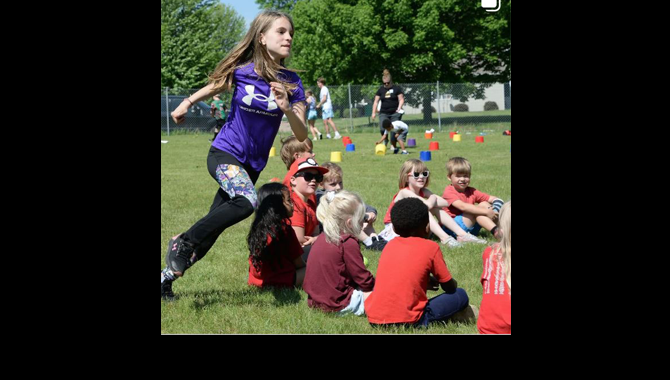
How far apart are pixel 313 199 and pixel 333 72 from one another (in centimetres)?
3313

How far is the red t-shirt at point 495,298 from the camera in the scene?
4.13 metres

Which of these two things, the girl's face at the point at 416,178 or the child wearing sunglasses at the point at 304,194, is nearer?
the child wearing sunglasses at the point at 304,194

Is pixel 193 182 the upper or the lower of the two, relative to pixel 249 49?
lower

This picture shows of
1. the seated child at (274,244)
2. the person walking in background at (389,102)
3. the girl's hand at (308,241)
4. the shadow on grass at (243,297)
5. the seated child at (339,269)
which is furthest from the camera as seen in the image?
the person walking in background at (389,102)

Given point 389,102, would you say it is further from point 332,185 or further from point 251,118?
point 251,118

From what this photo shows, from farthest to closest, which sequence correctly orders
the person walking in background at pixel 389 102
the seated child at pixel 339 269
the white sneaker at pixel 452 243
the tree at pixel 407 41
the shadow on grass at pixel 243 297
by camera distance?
the tree at pixel 407 41 < the person walking in background at pixel 389 102 < the white sneaker at pixel 452 243 < the shadow on grass at pixel 243 297 < the seated child at pixel 339 269

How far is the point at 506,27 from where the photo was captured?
37.6m

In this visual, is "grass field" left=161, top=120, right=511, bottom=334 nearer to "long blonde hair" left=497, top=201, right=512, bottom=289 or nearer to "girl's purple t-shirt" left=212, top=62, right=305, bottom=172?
"long blonde hair" left=497, top=201, right=512, bottom=289

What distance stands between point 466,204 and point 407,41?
29611 mm

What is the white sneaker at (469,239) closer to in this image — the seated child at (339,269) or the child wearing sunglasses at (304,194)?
the child wearing sunglasses at (304,194)

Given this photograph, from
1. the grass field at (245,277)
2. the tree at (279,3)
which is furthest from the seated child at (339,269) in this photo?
the tree at (279,3)
